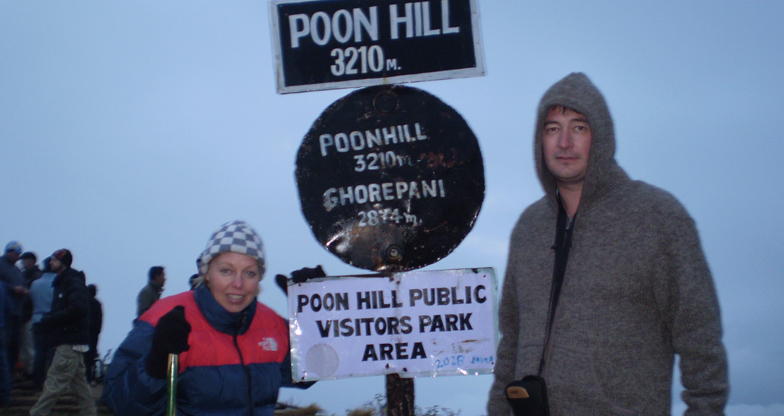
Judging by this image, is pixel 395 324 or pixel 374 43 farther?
pixel 374 43

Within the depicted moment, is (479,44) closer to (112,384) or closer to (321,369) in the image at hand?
(321,369)

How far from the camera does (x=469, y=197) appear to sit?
3.12m

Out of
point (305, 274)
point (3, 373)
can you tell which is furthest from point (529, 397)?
point (3, 373)

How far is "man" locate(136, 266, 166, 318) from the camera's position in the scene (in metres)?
9.15

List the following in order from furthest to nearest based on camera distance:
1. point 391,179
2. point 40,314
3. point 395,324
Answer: point 40,314 → point 391,179 → point 395,324

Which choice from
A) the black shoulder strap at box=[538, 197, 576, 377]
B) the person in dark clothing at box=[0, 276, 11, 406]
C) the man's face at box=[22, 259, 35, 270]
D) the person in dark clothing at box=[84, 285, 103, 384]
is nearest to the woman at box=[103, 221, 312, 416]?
the black shoulder strap at box=[538, 197, 576, 377]

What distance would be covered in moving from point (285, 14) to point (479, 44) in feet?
3.09

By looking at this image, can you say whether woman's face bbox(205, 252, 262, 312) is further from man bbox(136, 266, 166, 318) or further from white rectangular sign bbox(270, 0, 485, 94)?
man bbox(136, 266, 166, 318)

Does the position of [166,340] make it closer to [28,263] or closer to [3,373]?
[3,373]

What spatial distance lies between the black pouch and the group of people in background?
663cm

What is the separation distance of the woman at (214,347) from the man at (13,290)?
25.7 feet

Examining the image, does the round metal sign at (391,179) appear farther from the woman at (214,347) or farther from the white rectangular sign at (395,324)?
the woman at (214,347)

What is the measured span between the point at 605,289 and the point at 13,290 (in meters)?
9.60

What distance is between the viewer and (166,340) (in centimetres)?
276
